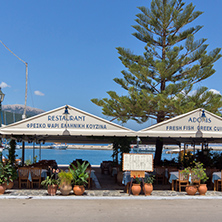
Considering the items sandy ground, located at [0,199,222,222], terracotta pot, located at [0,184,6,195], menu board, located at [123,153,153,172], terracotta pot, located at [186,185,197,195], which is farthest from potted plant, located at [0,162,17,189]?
terracotta pot, located at [186,185,197,195]

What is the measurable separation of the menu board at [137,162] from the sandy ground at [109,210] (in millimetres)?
1129

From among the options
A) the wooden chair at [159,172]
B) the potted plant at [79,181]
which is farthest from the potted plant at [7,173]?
the wooden chair at [159,172]

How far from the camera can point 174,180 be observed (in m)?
11.5

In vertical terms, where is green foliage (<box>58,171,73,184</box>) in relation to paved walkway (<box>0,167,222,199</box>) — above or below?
above

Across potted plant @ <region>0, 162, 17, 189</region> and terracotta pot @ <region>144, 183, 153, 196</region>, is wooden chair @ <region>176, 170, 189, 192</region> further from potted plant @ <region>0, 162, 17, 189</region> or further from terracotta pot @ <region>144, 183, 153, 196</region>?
potted plant @ <region>0, 162, 17, 189</region>

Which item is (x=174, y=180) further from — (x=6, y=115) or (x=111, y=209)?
(x=6, y=115)

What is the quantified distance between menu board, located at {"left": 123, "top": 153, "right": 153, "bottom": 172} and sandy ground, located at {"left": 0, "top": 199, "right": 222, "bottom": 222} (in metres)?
1.13

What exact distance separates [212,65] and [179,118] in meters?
12.7

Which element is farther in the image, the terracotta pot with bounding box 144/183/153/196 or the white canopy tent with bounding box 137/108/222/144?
the white canopy tent with bounding box 137/108/222/144

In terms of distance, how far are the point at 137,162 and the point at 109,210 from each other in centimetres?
256

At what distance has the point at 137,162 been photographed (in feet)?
33.6

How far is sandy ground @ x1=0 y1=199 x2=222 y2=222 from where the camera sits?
23.5 ft

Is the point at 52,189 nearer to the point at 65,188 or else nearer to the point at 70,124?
the point at 65,188

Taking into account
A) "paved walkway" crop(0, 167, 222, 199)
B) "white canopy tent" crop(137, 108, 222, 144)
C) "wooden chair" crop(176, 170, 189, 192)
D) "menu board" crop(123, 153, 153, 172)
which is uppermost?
"white canopy tent" crop(137, 108, 222, 144)
